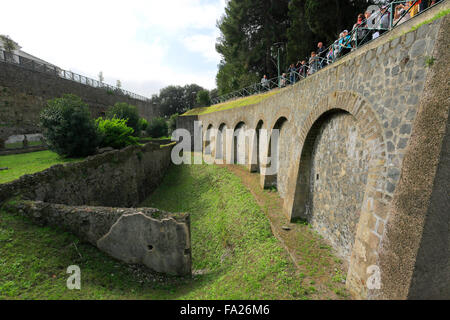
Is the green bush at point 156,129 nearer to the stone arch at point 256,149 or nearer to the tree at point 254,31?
the tree at point 254,31

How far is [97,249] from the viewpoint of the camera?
4.91m

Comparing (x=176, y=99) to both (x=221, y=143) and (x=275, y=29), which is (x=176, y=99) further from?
(x=221, y=143)

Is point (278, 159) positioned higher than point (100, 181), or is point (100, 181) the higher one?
point (278, 159)

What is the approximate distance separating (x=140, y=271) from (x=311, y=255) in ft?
12.8

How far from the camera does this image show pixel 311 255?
5.04m

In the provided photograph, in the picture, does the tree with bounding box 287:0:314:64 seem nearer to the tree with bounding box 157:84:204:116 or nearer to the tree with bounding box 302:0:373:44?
the tree with bounding box 302:0:373:44

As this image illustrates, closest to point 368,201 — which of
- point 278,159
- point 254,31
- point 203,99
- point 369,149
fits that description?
point 369,149

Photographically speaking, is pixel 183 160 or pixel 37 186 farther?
pixel 183 160

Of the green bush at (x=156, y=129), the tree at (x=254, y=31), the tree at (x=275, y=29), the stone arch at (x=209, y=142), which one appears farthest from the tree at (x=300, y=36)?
the green bush at (x=156, y=129)

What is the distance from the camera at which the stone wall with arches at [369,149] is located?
293cm
